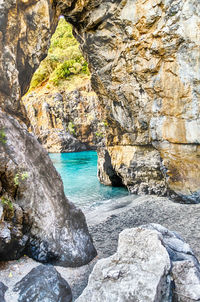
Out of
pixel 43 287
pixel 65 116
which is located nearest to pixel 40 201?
pixel 43 287

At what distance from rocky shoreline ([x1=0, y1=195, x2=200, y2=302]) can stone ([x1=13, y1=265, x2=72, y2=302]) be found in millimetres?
137

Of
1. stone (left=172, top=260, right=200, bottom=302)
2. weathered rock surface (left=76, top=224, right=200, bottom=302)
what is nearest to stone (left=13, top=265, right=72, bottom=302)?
weathered rock surface (left=76, top=224, right=200, bottom=302)

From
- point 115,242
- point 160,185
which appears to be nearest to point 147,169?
point 160,185

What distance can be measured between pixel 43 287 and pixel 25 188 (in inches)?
85.0

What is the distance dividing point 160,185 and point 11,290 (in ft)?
35.2

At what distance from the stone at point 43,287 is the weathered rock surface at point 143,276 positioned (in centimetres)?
92

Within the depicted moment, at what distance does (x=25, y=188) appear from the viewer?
5.63 m

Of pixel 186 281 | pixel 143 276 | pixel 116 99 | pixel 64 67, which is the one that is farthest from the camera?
pixel 64 67

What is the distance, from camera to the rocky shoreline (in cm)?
492

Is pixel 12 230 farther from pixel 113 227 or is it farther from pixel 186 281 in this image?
pixel 113 227

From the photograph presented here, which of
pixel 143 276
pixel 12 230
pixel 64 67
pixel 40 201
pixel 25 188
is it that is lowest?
pixel 143 276

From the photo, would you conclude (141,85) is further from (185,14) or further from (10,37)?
(10,37)

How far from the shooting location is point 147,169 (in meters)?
14.2

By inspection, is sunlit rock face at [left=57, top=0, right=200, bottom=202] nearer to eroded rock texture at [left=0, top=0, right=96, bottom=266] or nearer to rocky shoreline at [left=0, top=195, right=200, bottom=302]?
rocky shoreline at [left=0, top=195, right=200, bottom=302]
